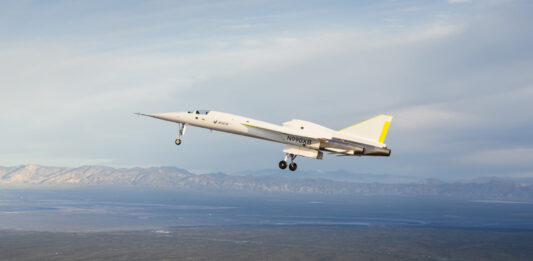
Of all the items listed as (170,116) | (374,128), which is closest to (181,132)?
(170,116)

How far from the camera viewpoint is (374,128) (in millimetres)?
58094

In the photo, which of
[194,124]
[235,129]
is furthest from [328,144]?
[194,124]

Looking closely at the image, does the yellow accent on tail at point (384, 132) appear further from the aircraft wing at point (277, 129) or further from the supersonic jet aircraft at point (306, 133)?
the aircraft wing at point (277, 129)

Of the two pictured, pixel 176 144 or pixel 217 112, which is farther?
pixel 217 112

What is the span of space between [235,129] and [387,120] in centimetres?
1922

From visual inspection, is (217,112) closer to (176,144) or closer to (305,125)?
(176,144)

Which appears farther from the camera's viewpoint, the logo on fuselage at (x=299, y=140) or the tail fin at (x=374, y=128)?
the tail fin at (x=374, y=128)

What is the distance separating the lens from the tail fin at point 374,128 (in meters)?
58.0

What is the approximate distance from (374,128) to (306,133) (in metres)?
8.77

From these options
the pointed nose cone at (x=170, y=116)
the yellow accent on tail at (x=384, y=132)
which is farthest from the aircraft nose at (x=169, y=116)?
the yellow accent on tail at (x=384, y=132)

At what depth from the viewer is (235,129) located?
58.1 meters

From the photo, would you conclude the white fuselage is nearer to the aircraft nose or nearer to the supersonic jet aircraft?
the supersonic jet aircraft

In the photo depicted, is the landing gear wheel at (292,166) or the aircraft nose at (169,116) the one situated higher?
the aircraft nose at (169,116)

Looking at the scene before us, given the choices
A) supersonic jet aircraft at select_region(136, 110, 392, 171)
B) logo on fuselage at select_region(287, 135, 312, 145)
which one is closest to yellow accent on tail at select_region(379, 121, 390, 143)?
supersonic jet aircraft at select_region(136, 110, 392, 171)
